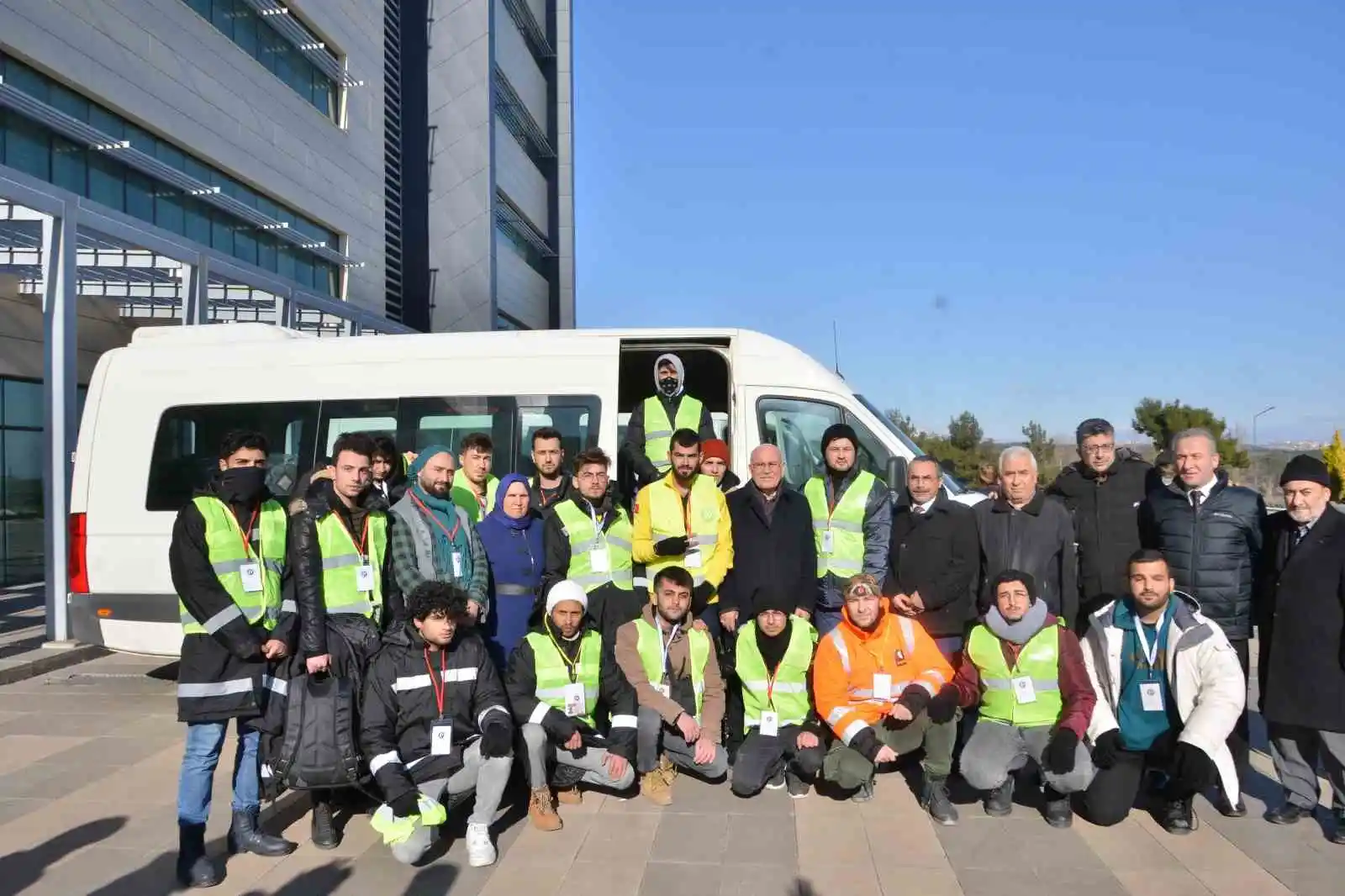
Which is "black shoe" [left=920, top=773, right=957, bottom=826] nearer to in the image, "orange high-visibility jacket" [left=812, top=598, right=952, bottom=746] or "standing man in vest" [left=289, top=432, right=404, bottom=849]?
"orange high-visibility jacket" [left=812, top=598, right=952, bottom=746]

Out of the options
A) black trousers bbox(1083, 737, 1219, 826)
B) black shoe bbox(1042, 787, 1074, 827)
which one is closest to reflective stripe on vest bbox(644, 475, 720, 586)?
black shoe bbox(1042, 787, 1074, 827)

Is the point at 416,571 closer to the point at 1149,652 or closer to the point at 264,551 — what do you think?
the point at 264,551

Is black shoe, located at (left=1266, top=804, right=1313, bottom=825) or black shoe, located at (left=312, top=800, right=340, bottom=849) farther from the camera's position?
black shoe, located at (left=1266, top=804, right=1313, bottom=825)

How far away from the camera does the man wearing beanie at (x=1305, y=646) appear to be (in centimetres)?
482

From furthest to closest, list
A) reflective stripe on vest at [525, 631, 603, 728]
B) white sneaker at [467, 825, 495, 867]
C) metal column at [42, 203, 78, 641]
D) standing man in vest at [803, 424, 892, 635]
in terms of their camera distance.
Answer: metal column at [42, 203, 78, 641] → standing man in vest at [803, 424, 892, 635] → reflective stripe on vest at [525, 631, 603, 728] → white sneaker at [467, 825, 495, 867]

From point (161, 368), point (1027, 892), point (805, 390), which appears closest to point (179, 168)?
point (161, 368)

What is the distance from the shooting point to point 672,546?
5781mm

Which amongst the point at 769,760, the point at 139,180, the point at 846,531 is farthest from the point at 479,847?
the point at 139,180

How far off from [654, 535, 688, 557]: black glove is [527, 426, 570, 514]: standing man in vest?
Result: 0.66 m

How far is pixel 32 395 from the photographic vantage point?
14422 millimetres

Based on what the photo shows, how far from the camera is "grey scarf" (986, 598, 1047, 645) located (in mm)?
5184

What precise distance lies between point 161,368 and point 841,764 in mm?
6226

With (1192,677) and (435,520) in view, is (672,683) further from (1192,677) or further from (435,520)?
(1192,677)

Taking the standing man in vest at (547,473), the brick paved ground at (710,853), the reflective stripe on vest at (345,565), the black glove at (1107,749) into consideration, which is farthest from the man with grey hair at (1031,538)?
the reflective stripe on vest at (345,565)
